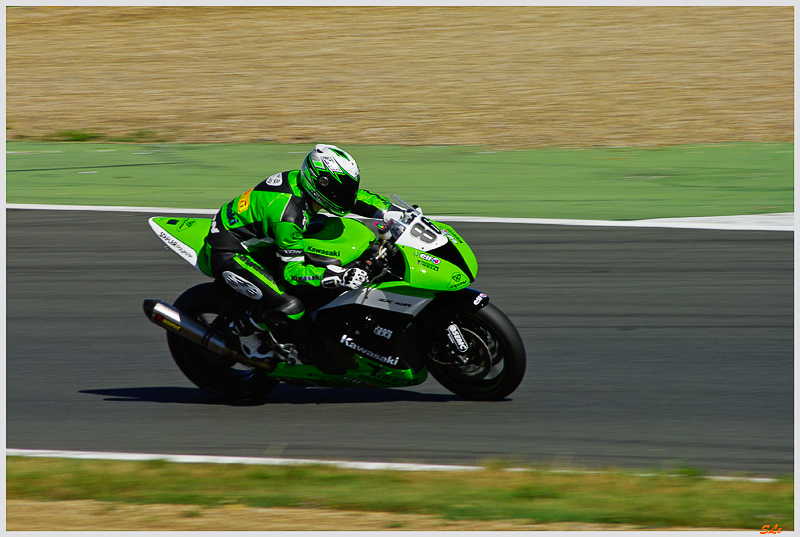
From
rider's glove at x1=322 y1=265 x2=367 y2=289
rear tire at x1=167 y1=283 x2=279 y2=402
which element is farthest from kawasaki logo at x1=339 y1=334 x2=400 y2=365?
rear tire at x1=167 y1=283 x2=279 y2=402

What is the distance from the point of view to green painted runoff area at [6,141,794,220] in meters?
13.3

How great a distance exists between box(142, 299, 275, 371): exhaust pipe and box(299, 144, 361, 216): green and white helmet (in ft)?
3.70

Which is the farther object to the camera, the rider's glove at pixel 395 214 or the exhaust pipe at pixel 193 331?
the exhaust pipe at pixel 193 331

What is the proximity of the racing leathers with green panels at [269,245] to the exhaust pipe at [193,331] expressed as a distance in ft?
0.85

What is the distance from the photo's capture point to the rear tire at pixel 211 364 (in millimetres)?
7418

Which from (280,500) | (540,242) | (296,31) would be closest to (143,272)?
(540,242)

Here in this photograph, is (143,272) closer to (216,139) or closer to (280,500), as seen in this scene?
(280,500)

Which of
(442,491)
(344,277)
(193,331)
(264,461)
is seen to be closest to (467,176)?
(193,331)

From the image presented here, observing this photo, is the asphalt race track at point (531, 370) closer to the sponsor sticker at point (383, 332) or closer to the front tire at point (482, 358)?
the front tire at point (482, 358)

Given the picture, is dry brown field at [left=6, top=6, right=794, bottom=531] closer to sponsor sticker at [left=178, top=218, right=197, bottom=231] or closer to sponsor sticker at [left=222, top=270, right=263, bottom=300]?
sponsor sticker at [left=178, top=218, right=197, bottom=231]

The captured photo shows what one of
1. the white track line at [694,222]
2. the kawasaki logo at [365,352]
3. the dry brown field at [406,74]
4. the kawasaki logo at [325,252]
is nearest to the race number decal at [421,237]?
the kawasaki logo at [325,252]

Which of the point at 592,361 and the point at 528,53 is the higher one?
the point at 528,53

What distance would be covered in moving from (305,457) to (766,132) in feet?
45.9

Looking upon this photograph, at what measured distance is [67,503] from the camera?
5.67m
